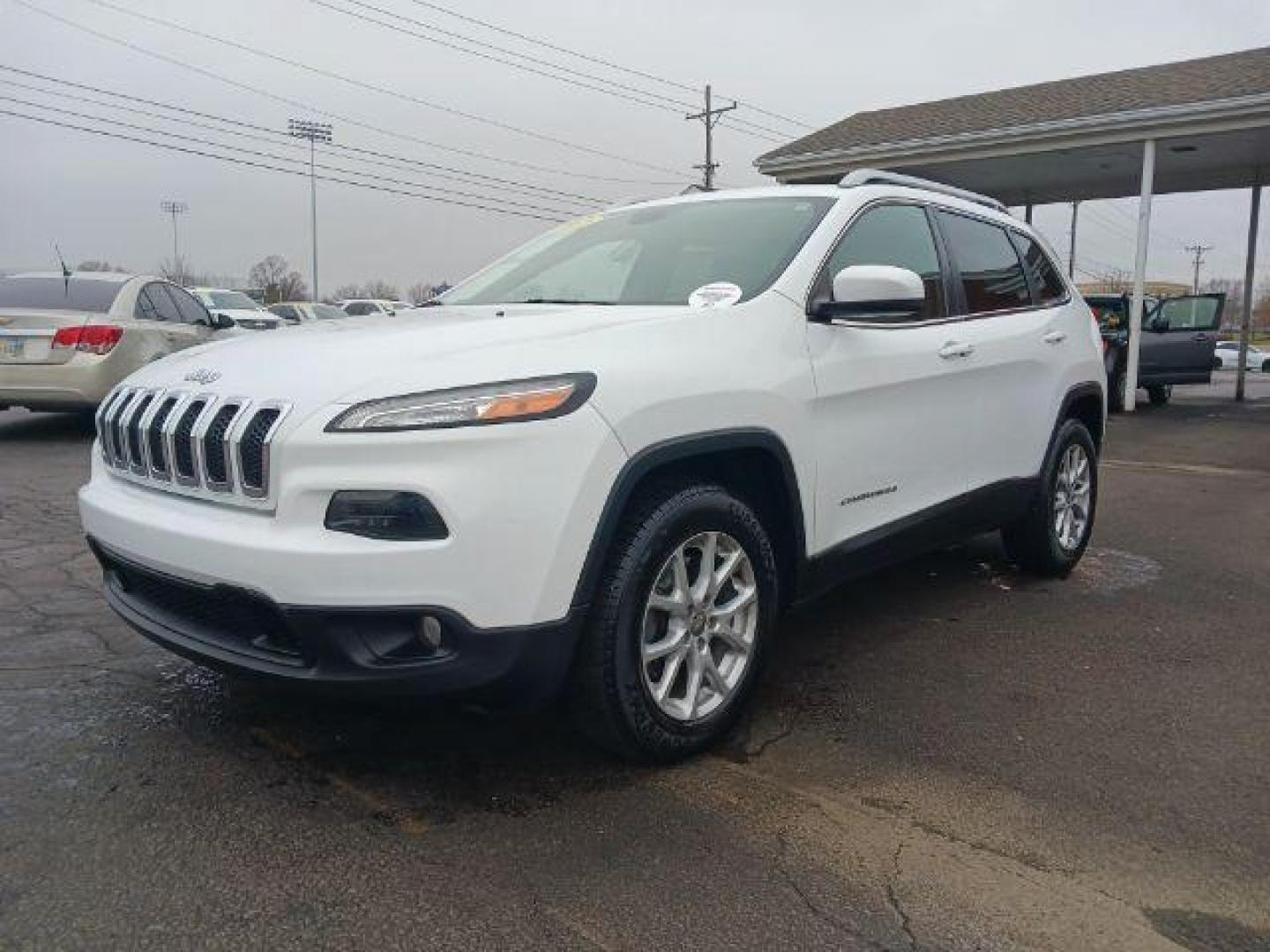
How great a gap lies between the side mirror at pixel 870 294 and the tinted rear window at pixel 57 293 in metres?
7.74

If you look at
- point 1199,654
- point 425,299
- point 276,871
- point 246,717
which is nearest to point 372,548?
point 276,871

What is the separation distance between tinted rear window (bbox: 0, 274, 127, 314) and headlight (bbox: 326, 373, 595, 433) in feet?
25.3

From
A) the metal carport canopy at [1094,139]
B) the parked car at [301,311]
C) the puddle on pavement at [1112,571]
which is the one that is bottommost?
the puddle on pavement at [1112,571]

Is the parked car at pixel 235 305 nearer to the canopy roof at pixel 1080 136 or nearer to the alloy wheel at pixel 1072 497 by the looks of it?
the canopy roof at pixel 1080 136

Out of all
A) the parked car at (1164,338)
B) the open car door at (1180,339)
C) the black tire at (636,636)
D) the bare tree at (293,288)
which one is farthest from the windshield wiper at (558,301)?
the bare tree at (293,288)

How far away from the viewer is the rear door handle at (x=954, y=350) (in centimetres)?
408

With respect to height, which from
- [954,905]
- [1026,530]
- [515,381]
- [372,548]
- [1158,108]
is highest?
[1158,108]

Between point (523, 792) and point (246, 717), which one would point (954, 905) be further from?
point (246, 717)

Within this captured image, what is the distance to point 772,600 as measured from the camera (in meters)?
3.27

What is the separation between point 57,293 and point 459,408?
8171 mm

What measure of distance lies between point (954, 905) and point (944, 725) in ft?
3.45

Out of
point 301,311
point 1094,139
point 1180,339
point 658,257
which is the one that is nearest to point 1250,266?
point 1180,339

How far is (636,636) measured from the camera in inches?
110

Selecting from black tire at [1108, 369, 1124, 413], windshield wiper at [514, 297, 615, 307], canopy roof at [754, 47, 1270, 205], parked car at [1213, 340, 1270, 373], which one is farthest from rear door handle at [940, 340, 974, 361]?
parked car at [1213, 340, 1270, 373]
